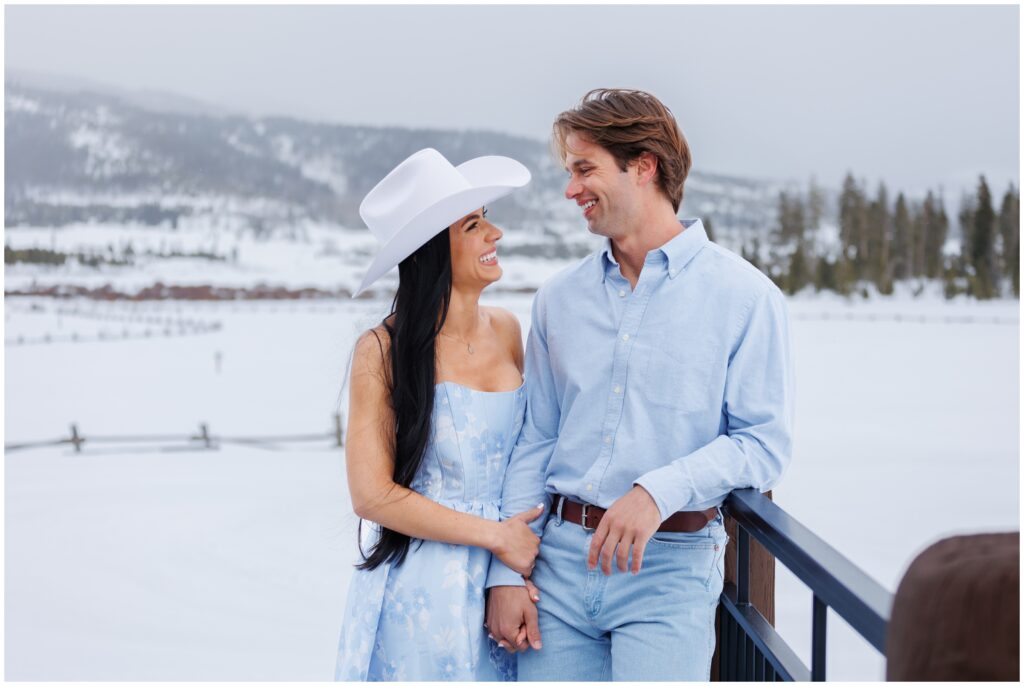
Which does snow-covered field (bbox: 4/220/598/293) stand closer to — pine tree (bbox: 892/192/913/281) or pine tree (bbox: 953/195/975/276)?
pine tree (bbox: 892/192/913/281)

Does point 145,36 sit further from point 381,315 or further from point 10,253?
point 381,315

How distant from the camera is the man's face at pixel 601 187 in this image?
5.27 ft

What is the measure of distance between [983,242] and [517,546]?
46.2m

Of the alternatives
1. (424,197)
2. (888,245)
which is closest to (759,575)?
(424,197)

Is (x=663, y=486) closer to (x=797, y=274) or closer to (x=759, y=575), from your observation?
(x=759, y=575)

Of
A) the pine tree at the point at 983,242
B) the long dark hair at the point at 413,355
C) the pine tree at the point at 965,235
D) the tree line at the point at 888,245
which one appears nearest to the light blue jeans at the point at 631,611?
the long dark hair at the point at 413,355

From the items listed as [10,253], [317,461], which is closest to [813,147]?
[10,253]

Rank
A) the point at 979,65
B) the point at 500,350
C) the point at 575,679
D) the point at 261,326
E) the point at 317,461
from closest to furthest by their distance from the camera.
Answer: the point at 575,679 < the point at 500,350 < the point at 317,461 < the point at 261,326 < the point at 979,65

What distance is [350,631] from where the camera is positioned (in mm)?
1702

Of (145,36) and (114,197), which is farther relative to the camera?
(145,36)

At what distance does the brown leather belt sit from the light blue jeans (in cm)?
1

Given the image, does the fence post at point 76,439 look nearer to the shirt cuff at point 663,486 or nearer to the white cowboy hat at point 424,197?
the white cowboy hat at point 424,197

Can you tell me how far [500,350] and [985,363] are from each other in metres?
32.9

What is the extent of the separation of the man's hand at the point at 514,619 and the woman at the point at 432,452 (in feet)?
0.17
